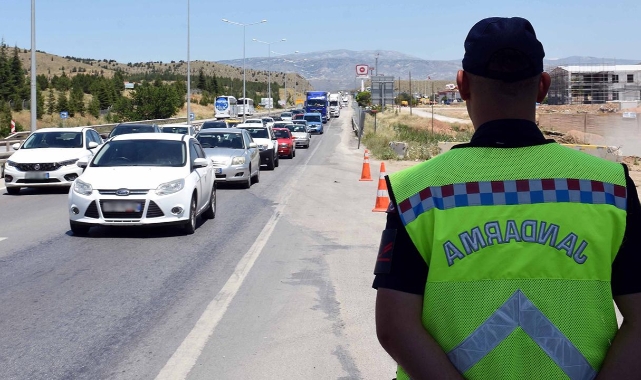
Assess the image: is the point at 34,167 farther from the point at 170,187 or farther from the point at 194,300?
the point at 194,300

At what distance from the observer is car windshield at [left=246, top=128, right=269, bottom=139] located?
109 ft

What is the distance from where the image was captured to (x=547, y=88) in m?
2.51

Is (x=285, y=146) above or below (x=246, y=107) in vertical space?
below

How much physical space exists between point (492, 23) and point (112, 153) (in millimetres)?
12757

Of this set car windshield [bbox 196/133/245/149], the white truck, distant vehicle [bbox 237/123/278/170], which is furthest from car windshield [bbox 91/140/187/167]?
the white truck

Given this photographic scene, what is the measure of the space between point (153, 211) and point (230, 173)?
9.44 m

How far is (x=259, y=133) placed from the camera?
3350 centimetres

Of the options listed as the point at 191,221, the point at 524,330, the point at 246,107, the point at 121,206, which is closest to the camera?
the point at 524,330

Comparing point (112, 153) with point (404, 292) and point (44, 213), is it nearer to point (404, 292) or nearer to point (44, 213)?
point (44, 213)

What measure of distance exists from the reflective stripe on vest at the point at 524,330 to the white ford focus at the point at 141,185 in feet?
36.7

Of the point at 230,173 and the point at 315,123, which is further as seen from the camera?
the point at 315,123

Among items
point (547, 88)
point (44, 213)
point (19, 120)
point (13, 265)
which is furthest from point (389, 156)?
point (19, 120)

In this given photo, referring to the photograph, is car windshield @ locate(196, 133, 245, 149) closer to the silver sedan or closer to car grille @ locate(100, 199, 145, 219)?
the silver sedan

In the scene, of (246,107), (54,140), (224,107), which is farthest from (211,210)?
(246,107)
